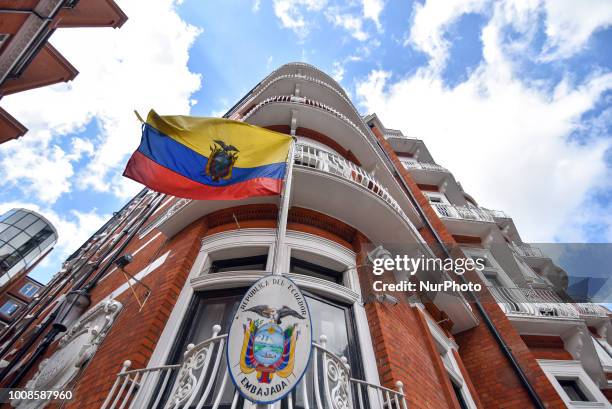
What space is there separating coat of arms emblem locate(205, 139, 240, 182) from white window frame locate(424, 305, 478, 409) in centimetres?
484

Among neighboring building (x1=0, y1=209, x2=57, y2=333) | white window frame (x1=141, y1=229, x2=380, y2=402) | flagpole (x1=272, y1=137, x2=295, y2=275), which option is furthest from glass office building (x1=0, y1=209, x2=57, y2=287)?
flagpole (x1=272, y1=137, x2=295, y2=275)

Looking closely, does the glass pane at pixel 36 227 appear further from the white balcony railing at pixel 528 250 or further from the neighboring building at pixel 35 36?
the white balcony railing at pixel 528 250

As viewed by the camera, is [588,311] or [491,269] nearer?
[491,269]

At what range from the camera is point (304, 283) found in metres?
4.76

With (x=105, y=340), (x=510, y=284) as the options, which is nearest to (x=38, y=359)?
(x=105, y=340)

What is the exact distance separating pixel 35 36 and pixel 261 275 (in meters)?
11.7

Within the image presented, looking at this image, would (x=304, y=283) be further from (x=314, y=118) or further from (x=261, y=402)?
(x=314, y=118)

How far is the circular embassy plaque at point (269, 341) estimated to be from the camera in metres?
2.43

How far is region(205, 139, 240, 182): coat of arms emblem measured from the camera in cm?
480

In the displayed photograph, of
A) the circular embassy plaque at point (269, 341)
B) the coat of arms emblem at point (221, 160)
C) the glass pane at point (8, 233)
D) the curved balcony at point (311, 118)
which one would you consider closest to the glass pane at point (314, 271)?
the coat of arms emblem at point (221, 160)

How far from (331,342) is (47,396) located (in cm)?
490

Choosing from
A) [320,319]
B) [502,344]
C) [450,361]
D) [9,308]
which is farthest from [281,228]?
[9,308]

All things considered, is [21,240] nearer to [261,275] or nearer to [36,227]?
[36,227]

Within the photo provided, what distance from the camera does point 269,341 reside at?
104 inches
